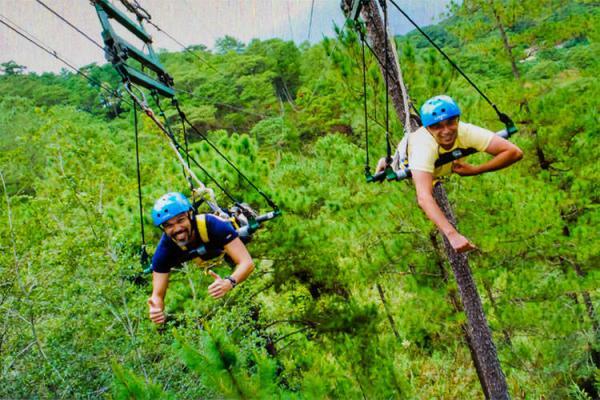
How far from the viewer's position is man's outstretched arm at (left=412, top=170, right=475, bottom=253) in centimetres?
243

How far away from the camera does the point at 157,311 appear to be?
133 inches

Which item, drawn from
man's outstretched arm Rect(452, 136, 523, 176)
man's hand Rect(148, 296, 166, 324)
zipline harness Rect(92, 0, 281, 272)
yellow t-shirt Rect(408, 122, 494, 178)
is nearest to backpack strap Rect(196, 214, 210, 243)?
zipline harness Rect(92, 0, 281, 272)

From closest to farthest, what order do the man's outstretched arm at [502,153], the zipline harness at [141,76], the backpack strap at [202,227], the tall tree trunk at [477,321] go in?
the man's outstretched arm at [502,153], the backpack strap at [202,227], the zipline harness at [141,76], the tall tree trunk at [477,321]

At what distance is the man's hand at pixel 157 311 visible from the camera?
3.32 m

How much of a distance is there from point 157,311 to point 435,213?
2293 millimetres

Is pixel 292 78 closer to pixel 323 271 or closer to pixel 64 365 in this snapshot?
pixel 323 271

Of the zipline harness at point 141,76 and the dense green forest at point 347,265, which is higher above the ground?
the zipline harness at point 141,76

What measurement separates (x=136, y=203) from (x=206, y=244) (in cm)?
487

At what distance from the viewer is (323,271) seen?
327 inches

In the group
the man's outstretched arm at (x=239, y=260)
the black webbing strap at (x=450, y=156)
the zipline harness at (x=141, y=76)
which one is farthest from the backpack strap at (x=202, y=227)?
the black webbing strap at (x=450, y=156)

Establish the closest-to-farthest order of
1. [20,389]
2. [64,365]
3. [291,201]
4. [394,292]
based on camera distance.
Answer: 1. [20,389]
2. [64,365]
3. [291,201]
4. [394,292]

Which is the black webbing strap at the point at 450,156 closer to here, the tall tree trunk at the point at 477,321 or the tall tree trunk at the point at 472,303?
the tall tree trunk at the point at 472,303

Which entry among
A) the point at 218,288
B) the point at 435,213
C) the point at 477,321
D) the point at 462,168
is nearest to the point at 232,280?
the point at 218,288

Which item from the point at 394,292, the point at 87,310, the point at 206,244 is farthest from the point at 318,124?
the point at 206,244
